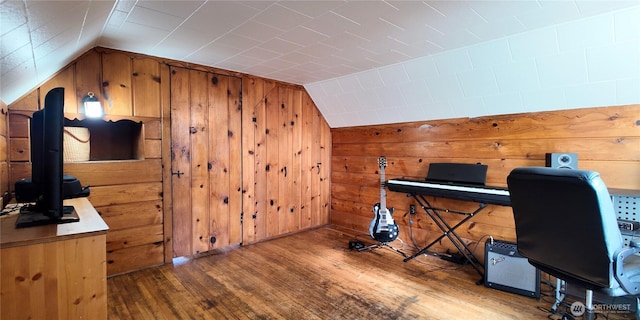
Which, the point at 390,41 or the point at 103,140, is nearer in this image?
the point at 390,41

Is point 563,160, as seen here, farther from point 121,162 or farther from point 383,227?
point 121,162

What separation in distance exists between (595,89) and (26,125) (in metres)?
4.45

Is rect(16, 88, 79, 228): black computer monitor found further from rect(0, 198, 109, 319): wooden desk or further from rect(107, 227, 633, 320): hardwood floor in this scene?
rect(107, 227, 633, 320): hardwood floor

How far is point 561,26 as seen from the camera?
210 cm

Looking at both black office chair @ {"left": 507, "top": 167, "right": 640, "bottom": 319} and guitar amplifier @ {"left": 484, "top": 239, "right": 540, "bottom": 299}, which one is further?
guitar amplifier @ {"left": 484, "top": 239, "right": 540, "bottom": 299}

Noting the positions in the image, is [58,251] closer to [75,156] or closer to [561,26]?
[75,156]

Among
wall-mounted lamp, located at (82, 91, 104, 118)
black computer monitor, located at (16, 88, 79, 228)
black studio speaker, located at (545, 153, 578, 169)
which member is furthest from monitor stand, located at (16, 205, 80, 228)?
black studio speaker, located at (545, 153, 578, 169)

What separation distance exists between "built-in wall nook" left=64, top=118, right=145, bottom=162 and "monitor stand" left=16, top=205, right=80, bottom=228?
3.57 ft

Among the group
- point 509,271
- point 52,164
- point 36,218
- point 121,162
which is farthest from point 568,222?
point 121,162

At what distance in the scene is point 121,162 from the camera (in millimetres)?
2816

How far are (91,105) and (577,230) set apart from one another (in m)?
3.51

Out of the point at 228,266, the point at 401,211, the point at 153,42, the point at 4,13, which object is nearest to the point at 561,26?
the point at 401,211

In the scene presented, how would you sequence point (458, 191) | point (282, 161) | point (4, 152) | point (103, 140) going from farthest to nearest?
point (282, 161) → point (103, 140) → point (458, 191) → point (4, 152)

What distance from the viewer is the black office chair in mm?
1425
